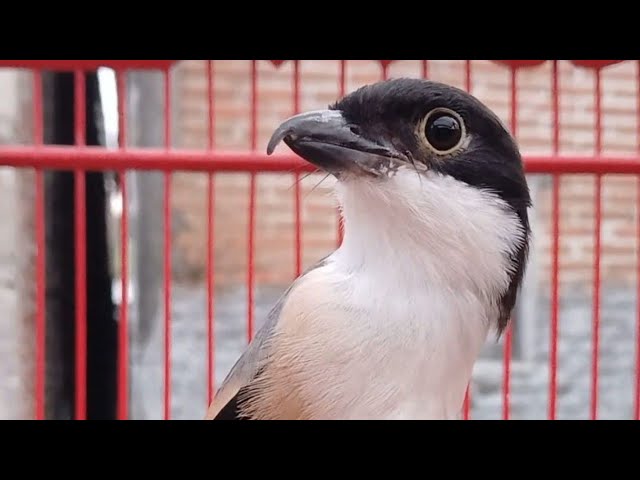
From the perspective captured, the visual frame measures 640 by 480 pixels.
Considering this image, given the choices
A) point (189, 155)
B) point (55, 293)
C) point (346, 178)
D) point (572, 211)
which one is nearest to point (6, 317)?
point (55, 293)

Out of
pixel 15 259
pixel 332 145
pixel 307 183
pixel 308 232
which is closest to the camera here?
pixel 332 145

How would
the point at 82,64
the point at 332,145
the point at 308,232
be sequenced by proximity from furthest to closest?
the point at 308,232
the point at 82,64
the point at 332,145

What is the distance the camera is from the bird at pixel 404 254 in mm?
791

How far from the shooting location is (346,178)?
80 centimetres

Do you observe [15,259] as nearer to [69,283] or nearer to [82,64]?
[69,283]

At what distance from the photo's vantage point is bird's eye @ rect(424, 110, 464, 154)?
0.79 metres

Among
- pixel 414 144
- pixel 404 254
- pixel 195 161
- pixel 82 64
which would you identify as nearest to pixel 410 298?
pixel 404 254

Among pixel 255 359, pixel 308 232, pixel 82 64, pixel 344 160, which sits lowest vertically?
pixel 255 359

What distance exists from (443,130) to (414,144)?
0.03 m

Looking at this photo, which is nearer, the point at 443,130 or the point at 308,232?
the point at 443,130

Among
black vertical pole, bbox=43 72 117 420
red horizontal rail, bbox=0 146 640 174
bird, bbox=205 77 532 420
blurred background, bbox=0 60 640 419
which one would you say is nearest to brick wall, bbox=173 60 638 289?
blurred background, bbox=0 60 640 419

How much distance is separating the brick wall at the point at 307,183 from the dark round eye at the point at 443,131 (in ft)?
3.97

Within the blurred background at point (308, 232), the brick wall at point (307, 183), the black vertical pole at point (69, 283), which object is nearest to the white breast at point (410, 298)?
the black vertical pole at point (69, 283)

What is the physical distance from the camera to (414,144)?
79 cm
